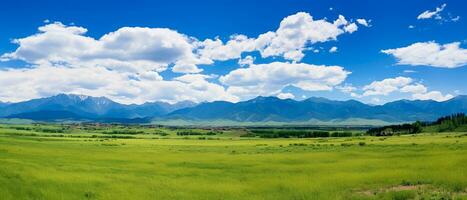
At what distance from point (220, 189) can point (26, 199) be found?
13.5 meters

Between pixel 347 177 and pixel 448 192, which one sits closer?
pixel 448 192

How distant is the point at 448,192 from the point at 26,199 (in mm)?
27192

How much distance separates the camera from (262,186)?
1315 inches

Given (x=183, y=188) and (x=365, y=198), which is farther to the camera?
(x=183, y=188)

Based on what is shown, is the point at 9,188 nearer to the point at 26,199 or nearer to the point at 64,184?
the point at 26,199

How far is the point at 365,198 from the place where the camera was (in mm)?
27172

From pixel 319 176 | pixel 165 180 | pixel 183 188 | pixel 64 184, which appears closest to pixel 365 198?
pixel 319 176

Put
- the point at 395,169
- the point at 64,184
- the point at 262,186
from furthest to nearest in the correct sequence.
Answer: the point at 395,169 < the point at 262,186 < the point at 64,184

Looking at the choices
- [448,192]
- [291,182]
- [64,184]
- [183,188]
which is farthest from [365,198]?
[64,184]

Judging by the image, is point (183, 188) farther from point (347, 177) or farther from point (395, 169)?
point (395, 169)

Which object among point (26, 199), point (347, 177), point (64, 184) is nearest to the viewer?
point (26, 199)

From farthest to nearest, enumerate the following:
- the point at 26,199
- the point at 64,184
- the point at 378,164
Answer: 1. the point at 378,164
2. the point at 64,184
3. the point at 26,199

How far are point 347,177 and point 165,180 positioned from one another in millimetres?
15881

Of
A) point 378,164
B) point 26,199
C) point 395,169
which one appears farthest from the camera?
point 378,164
